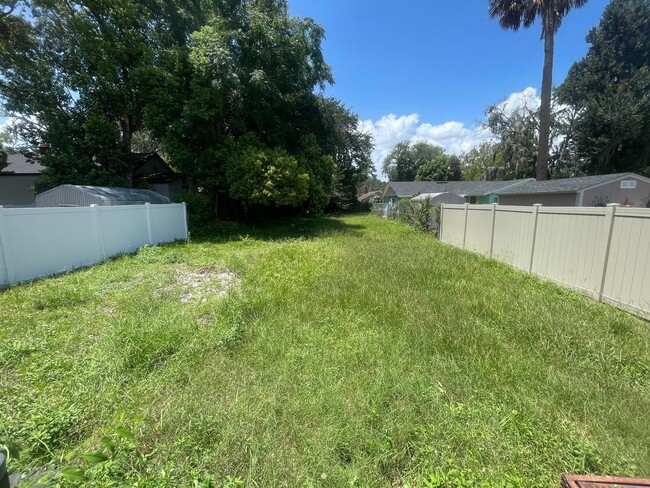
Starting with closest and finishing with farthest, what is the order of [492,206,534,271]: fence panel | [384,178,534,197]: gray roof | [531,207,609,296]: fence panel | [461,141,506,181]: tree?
[531,207,609,296]: fence panel → [492,206,534,271]: fence panel → [384,178,534,197]: gray roof → [461,141,506,181]: tree

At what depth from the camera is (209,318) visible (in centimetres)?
376

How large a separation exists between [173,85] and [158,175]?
7604 mm

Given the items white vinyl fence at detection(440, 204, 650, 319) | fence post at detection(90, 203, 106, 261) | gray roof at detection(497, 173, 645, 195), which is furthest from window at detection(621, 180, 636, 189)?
A: fence post at detection(90, 203, 106, 261)

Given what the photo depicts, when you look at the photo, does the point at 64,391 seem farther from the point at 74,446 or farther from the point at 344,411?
the point at 344,411

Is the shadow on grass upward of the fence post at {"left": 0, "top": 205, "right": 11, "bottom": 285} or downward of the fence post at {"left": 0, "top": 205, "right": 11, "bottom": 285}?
downward

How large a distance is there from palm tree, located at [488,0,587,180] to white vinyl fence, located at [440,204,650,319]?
12963mm

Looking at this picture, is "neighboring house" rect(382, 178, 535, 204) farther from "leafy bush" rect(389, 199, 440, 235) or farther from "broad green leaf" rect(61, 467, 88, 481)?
"broad green leaf" rect(61, 467, 88, 481)

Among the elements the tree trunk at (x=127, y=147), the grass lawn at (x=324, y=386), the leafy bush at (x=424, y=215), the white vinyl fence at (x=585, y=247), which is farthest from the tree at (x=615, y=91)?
the tree trunk at (x=127, y=147)

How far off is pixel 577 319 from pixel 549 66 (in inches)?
678

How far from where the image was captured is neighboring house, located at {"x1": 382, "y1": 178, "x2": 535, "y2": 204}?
2228 centimetres

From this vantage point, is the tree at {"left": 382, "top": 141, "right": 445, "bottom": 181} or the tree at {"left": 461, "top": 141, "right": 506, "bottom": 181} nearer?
the tree at {"left": 461, "top": 141, "right": 506, "bottom": 181}

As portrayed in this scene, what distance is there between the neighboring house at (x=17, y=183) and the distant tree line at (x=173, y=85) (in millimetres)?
5893

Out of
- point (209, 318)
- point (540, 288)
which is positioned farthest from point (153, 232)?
point (540, 288)

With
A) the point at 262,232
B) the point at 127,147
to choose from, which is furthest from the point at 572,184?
the point at 127,147
